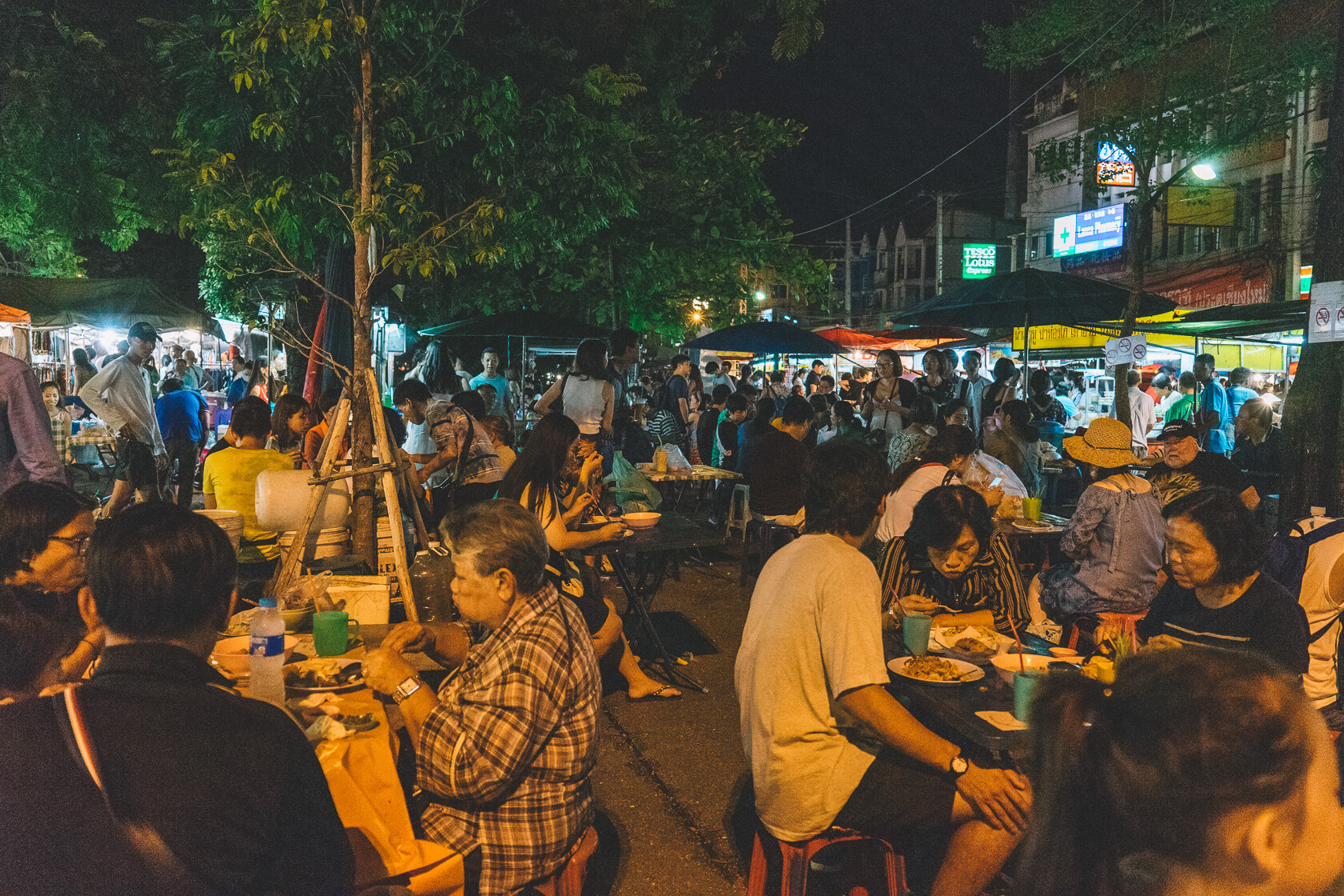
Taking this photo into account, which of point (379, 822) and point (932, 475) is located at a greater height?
point (932, 475)

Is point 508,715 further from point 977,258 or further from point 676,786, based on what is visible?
point 977,258

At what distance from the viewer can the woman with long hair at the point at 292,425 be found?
7.67 metres

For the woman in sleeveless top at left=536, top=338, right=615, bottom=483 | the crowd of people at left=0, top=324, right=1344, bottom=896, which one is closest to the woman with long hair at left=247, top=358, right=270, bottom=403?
the woman in sleeveless top at left=536, top=338, right=615, bottom=483

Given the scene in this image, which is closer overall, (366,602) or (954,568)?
(366,602)

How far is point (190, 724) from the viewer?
173 cm

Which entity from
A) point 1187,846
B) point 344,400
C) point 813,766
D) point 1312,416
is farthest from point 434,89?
point 1187,846

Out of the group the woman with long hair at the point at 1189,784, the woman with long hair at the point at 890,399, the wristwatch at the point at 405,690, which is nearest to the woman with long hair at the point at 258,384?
the woman with long hair at the point at 890,399

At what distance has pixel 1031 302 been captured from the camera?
9.78m

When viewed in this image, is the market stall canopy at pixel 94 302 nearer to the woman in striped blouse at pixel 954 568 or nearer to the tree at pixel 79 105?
the tree at pixel 79 105

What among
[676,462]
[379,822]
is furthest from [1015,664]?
[676,462]

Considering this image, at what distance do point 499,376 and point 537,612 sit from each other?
9.79 m

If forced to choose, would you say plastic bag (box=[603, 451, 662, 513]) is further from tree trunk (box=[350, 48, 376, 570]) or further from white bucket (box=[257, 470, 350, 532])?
white bucket (box=[257, 470, 350, 532])

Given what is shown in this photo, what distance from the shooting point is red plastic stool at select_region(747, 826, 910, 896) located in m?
2.91

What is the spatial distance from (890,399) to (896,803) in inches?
334
